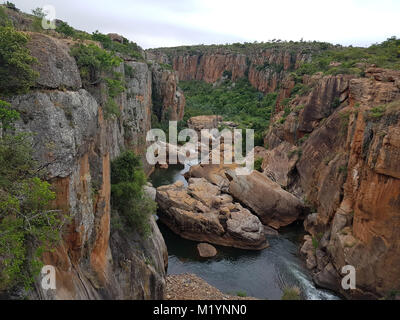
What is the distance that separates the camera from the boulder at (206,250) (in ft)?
70.0

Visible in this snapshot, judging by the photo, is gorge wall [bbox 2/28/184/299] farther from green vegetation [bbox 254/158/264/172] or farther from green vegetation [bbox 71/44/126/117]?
green vegetation [bbox 254/158/264/172]

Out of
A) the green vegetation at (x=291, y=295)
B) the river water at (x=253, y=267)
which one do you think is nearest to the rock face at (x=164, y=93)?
the river water at (x=253, y=267)

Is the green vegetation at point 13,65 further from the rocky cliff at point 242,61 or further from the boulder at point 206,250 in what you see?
the rocky cliff at point 242,61

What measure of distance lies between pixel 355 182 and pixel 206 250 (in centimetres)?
1067

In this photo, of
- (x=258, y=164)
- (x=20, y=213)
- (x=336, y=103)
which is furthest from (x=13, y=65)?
(x=258, y=164)

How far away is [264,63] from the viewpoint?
7856 cm

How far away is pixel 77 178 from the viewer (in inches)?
383

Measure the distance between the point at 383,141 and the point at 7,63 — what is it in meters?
16.8

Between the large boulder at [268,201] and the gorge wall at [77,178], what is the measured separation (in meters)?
14.0

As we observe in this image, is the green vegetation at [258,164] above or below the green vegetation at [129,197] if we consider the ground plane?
below

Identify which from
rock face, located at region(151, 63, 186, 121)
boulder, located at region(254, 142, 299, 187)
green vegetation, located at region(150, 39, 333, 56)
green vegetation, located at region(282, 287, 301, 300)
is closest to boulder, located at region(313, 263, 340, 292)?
green vegetation, located at region(282, 287, 301, 300)

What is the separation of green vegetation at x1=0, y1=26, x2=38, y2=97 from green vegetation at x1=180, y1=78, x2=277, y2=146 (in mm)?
44956

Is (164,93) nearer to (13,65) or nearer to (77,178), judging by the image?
(77,178)
